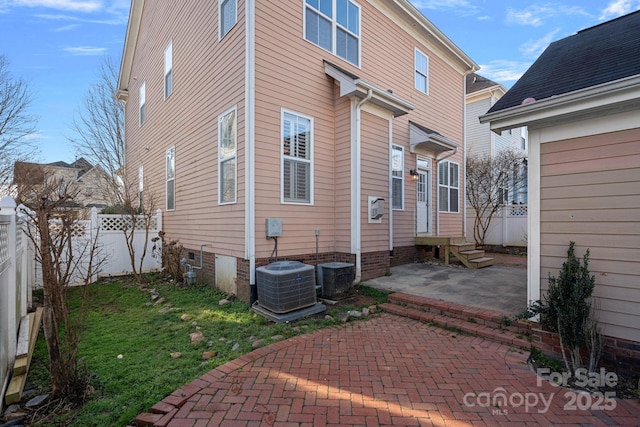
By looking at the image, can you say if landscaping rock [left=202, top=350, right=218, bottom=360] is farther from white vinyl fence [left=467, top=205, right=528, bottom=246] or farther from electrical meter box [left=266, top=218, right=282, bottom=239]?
white vinyl fence [left=467, top=205, right=528, bottom=246]

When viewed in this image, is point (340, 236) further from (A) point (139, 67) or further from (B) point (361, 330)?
(A) point (139, 67)

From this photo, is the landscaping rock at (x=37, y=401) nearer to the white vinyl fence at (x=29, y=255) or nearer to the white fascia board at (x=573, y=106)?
the white vinyl fence at (x=29, y=255)

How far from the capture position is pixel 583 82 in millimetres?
3289

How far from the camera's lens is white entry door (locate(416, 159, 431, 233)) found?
8844mm

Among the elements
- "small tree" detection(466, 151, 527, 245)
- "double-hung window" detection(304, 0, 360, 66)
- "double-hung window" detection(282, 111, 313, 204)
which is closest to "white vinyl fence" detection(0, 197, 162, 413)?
"double-hung window" detection(282, 111, 313, 204)

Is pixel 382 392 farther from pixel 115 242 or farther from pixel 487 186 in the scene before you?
pixel 487 186

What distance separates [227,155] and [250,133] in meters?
0.99

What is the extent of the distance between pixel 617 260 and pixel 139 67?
1495cm

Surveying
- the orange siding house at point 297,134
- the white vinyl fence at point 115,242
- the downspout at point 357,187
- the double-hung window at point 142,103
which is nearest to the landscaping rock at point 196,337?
the orange siding house at point 297,134

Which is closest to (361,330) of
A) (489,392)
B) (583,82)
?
(489,392)

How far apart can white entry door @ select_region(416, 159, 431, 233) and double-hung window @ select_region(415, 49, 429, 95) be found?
94.6 inches

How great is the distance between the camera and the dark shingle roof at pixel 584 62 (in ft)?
10.6

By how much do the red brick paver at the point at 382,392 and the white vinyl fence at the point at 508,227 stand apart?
9585 millimetres

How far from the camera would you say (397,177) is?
7984mm
